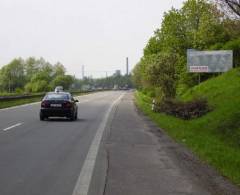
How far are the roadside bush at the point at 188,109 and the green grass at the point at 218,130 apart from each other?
640 mm

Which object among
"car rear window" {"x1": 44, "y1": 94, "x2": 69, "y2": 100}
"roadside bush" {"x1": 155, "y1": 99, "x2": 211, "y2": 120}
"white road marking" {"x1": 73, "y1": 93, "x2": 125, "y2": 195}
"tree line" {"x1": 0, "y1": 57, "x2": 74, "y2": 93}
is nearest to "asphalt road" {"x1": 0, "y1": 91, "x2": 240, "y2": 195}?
"white road marking" {"x1": 73, "y1": 93, "x2": 125, "y2": 195}

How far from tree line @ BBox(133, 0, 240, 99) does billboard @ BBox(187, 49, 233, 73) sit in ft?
4.38

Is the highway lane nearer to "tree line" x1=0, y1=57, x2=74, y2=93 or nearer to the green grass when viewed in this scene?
the green grass

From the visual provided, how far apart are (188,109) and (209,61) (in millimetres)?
21494

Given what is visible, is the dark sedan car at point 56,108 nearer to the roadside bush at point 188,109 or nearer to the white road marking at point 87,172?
the roadside bush at point 188,109

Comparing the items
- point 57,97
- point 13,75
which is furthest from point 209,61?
point 13,75

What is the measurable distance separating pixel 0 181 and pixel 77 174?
1.47 meters

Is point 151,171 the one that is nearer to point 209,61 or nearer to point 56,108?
point 56,108

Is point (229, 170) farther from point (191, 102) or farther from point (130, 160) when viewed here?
point (191, 102)

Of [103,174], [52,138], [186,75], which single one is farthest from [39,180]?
[186,75]

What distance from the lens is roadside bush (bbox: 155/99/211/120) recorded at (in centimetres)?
2758

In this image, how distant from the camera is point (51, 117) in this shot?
2778cm

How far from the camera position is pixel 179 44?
64.2m

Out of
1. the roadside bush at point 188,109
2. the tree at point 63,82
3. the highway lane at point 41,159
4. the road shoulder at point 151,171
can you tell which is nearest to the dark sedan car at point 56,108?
the roadside bush at point 188,109
